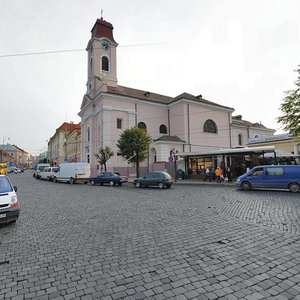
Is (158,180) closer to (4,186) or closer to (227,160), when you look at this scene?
(227,160)

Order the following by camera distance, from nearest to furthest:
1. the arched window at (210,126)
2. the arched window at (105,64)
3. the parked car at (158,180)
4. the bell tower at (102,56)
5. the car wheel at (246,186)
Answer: the car wheel at (246,186) < the parked car at (158,180) < the bell tower at (102,56) < the arched window at (105,64) < the arched window at (210,126)

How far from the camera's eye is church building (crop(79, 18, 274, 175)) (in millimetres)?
36906

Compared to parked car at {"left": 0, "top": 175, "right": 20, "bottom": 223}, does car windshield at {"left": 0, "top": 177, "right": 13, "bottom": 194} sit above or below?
above


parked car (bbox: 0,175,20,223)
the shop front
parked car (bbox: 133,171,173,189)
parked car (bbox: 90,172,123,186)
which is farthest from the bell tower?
parked car (bbox: 0,175,20,223)

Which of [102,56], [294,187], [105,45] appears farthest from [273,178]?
[105,45]

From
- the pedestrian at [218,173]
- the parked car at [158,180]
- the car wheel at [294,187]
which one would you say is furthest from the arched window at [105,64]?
the car wheel at [294,187]

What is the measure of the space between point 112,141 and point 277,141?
1030 inches

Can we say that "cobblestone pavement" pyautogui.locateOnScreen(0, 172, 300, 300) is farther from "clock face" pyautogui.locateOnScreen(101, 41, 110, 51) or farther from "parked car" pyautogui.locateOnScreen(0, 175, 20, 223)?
"clock face" pyautogui.locateOnScreen(101, 41, 110, 51)

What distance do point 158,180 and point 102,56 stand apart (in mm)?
31775

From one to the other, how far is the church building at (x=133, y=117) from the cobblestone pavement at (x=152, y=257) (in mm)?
27188

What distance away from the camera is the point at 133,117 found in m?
39.5

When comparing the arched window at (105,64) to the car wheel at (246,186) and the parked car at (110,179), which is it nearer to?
the parked car at (110,179)

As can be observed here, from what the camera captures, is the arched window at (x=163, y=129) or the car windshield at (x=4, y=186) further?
the arched window at (x=163, y=129)

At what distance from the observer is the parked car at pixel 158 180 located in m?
19.6
